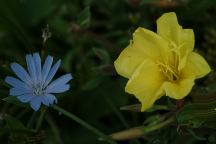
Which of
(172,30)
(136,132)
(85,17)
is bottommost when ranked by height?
(136,132)

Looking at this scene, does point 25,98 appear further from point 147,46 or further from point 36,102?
point 147,46

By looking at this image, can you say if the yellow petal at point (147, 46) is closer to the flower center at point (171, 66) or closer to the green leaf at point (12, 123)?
the flower center at point (171, 66)

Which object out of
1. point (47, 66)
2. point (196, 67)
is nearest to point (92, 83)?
point (47, 66)

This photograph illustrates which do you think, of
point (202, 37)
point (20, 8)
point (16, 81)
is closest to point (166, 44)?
point (16, 81)

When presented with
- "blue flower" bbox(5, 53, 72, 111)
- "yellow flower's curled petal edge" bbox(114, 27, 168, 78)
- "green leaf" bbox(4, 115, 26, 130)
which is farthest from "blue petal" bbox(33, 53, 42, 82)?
"yellow flower's curled petal edge" bbox(114, 27, 168, 78)

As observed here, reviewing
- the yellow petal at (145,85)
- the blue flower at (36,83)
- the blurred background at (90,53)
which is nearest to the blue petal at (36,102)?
the blue flower at (36,83)

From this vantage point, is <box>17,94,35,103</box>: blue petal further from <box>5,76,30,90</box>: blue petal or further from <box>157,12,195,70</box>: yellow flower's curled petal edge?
<box>157,12,195,70</box>: yellow flower's curled petal edge

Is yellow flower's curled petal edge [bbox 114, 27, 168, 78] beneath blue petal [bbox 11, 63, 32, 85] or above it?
beneath
